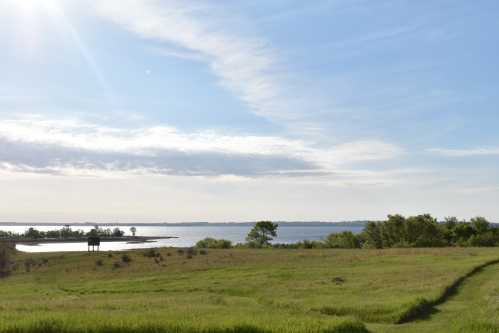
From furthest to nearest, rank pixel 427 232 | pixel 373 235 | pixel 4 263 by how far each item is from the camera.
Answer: pixel 373 235, pixel 427 232, pixel 4 263

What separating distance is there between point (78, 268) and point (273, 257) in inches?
938

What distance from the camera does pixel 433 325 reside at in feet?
85.0

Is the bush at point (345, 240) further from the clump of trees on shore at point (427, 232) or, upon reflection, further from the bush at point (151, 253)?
the bush at point (151, 253)

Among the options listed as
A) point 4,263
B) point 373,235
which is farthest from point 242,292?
point 373,235

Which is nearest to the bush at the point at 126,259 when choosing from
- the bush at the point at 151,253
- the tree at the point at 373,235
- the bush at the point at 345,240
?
the bush at the point at 151,253

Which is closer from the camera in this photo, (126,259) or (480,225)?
(126,259)

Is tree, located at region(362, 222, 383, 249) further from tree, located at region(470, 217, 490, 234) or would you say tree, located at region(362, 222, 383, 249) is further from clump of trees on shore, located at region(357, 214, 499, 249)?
tree, located at region(470, 217, 490, 234)

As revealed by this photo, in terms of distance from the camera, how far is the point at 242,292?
4047 cm

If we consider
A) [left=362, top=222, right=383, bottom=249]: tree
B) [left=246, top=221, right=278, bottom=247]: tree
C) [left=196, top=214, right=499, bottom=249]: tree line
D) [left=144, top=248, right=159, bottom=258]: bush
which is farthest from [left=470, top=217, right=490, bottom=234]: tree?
[left=144, top=248, right=159, bottom=258]: bush

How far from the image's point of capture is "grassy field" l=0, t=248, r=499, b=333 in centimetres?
2384

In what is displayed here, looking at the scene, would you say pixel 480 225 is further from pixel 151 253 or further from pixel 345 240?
pixel 151 253

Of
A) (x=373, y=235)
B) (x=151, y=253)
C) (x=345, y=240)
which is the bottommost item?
(x=151, y=253)

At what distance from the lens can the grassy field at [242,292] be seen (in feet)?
78.2

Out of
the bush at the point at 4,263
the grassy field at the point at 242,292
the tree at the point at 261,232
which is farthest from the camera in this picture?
the tree at the point at 261,232
